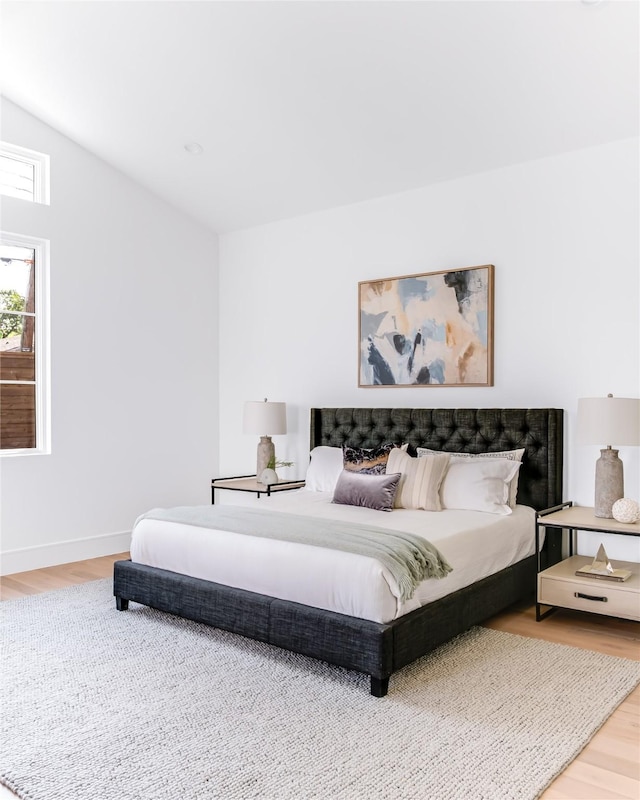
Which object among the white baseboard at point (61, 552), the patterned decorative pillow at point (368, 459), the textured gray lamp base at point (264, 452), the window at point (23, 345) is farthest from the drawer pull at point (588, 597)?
the window at point (23, 345)

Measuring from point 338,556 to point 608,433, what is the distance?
1.68 meters

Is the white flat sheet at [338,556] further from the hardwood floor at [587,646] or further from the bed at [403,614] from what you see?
the hardwood floor at [587,646]

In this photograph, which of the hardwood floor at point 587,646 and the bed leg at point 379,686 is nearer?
the hardwood floor at point 587,646

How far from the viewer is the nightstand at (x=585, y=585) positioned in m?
3.33

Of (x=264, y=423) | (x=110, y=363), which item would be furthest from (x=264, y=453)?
(x=110, y=363)

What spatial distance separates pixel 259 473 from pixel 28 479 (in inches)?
65.3

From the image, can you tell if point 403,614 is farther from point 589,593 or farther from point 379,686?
point 589,593

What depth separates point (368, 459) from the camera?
4.38 m

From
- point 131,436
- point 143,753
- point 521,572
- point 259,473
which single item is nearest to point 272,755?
point 143,753

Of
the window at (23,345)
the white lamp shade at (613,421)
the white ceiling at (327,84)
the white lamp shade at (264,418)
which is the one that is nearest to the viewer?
the white ceiling at (327,84)

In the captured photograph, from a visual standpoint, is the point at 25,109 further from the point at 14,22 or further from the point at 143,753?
the point at 143,753

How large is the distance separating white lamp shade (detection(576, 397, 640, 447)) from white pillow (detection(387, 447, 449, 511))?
2.80 ft

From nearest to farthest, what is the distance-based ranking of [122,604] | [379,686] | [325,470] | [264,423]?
[379,686]
[122,604]
[325,470]
[264,423]

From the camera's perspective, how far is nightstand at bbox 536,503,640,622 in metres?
3.33
